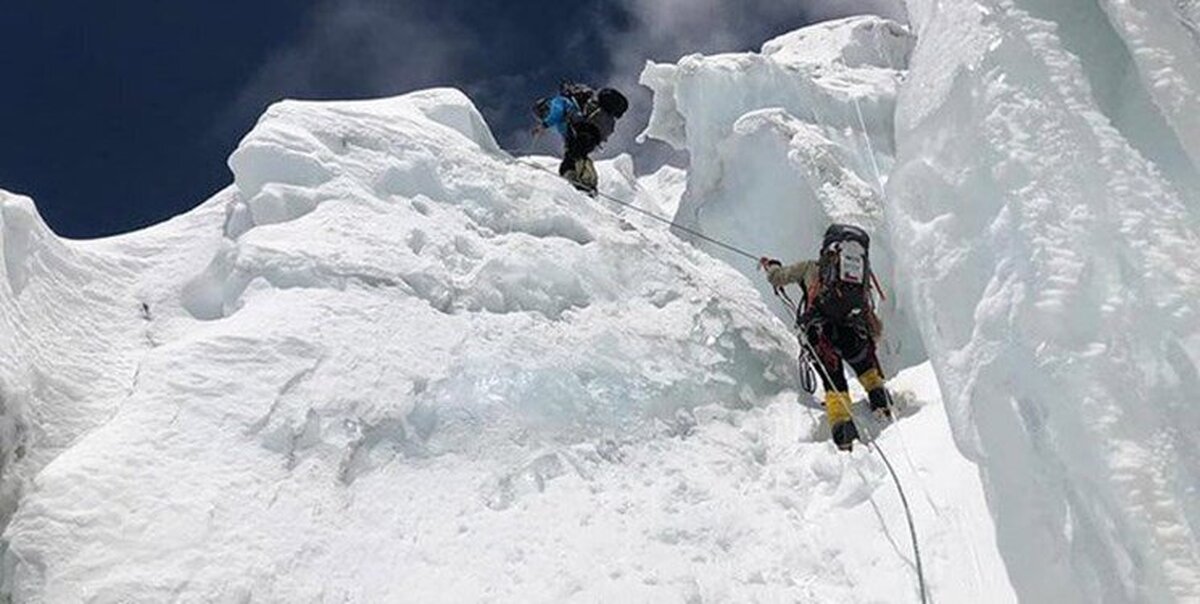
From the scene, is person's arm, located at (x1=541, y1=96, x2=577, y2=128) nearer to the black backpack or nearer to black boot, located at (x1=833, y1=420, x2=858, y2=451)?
the black backpack

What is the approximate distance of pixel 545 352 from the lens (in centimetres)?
741

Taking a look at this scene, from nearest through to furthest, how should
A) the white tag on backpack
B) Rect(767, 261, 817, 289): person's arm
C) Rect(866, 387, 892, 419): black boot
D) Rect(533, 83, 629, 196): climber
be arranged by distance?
1. Rect(866, 387, 892, 419): black boot
2. the white tag on backpack
3. Rect(767, 261, 817, 289): person's arm
4. Rect(533, 83, 629, 196): climber

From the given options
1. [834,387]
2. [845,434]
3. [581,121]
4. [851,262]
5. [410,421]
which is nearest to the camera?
[410,421]

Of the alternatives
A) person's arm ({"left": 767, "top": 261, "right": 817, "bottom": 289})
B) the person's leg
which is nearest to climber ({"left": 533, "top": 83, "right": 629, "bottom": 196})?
person's arm ({"left": 767, "top": 261, "right": 817, "bottom": 289})

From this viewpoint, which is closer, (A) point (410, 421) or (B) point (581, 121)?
(A) point (410, 421)

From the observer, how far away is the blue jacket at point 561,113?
1156 centimetres

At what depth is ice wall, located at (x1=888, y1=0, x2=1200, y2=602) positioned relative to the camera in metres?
4.43

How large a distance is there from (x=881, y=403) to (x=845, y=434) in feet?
1.99

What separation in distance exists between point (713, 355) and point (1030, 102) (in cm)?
334

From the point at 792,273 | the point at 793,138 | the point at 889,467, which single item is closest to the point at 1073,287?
the point at 889,467

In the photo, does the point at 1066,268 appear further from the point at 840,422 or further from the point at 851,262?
the point at 851,262

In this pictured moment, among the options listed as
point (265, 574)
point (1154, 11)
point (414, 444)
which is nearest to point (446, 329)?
point (414, 444)

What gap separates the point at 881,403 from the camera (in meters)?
7.25

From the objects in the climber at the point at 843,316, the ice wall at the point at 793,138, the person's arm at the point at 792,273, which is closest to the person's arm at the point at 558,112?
the ice wall at the point at 793,138
